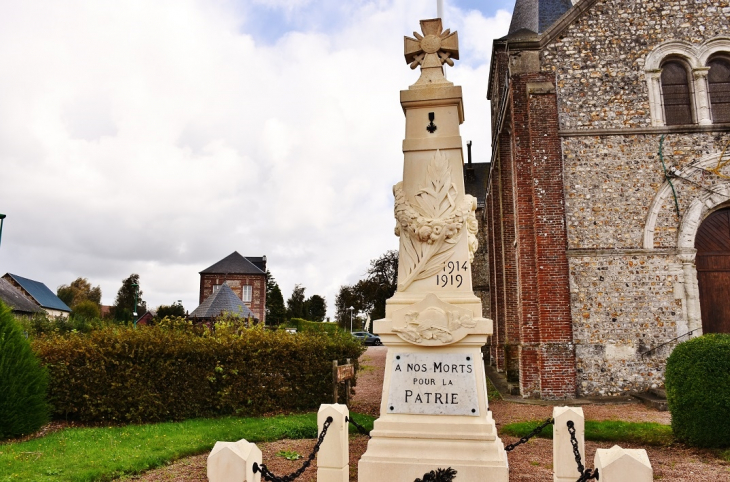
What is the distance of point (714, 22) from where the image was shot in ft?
41.8

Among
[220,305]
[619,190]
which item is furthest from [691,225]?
[220,305]

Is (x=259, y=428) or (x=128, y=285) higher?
(x=128, y=285)

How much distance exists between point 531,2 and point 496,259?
9.29 metres

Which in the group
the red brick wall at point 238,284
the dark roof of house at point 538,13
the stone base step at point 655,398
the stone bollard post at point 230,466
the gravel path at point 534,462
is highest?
the dark roof of house at point 538,13

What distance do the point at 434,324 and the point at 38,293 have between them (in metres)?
51.4

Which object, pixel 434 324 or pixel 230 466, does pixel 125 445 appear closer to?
pixel 230 466

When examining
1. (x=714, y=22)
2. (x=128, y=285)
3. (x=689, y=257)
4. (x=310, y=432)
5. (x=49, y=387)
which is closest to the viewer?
(x=310, y=432)

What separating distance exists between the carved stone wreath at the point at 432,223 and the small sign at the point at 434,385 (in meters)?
0.73

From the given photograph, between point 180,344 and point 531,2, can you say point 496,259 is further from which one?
point 180,344

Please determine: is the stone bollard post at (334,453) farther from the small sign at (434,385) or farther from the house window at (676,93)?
the house window at (676,93)

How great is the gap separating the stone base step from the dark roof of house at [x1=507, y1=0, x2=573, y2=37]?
11855 millimetres

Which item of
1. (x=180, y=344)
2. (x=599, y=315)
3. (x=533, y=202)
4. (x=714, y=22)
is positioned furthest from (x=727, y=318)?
(x=180, y=344)

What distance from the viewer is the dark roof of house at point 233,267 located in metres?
54.7

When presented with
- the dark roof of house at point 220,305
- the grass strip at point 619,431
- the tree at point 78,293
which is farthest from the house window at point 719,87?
the tree at point 78,293
